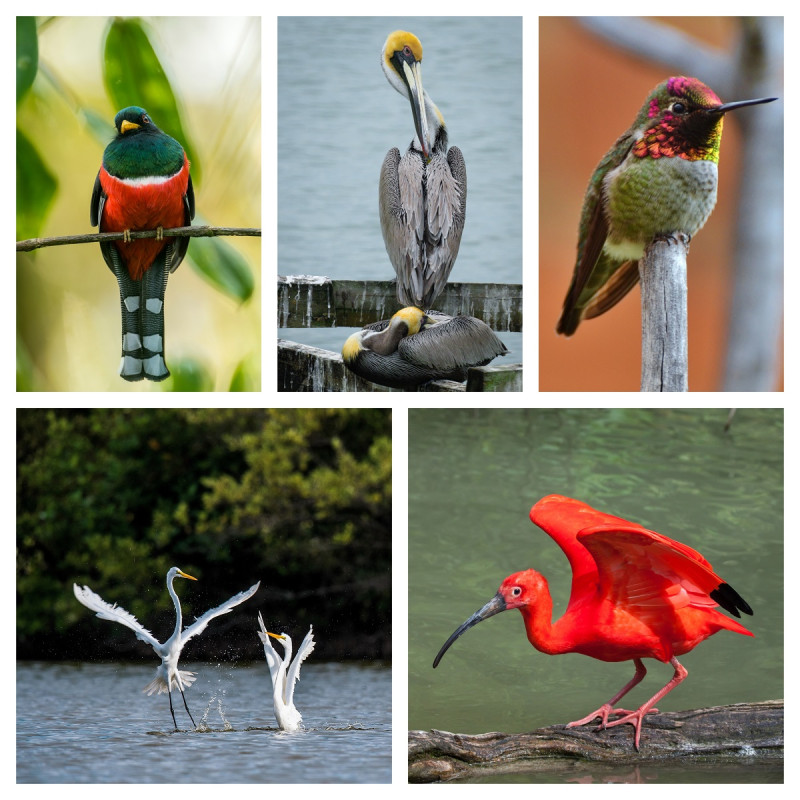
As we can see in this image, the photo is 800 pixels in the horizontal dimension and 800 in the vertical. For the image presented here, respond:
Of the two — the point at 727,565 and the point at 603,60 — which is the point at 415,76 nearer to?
the point at 603,60

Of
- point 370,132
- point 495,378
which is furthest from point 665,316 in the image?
point 370,132

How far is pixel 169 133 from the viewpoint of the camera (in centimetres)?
357

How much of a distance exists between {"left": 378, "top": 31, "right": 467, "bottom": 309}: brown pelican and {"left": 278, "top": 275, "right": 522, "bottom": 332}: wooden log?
7cm

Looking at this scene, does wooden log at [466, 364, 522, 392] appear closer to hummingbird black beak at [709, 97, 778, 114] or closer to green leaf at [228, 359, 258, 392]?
green leaf at [228, 359, 258, 392]

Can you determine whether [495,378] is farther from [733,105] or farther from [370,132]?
[733,105]

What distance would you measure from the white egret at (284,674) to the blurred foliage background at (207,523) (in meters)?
0.98

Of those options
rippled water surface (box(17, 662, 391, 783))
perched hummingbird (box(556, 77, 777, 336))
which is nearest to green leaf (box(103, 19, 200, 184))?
perched hummingbird (box(556, 77, 777, 336))

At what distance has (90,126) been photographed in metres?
3.60

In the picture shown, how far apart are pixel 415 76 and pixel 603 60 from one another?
64 centimetres

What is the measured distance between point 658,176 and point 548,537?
1.65 meters

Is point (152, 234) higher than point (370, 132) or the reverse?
the reverse

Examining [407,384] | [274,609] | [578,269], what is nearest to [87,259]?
[407,384]

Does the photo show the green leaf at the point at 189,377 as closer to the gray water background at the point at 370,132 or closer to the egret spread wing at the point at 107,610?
the gray water background at the point at 370,132

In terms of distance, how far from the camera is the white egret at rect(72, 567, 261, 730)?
347 cm
